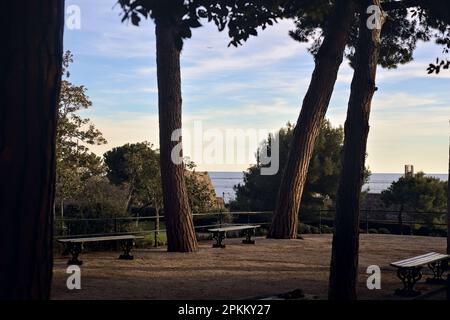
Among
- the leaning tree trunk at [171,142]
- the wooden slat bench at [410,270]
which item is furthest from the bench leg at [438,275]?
the leaning tree trunk at [171,142]

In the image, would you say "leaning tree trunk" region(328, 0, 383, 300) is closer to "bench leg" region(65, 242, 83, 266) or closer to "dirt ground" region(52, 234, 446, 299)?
"dirt ground" region(52, 234, 446, 299)

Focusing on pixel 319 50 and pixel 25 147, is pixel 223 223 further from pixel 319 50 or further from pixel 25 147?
pixel 25 147

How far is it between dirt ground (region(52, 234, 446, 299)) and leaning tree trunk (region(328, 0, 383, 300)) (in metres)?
0.96

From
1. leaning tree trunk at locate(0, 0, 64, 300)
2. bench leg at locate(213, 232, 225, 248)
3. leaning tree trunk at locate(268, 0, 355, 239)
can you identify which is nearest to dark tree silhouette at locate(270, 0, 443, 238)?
leaning tree trunk at locate(268, 0, 355, 239)

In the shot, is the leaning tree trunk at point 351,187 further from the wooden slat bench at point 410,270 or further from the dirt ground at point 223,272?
the wooden slat bench at point 410,270

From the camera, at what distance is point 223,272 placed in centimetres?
1267

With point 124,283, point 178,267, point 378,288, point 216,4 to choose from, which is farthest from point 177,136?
point 216,4

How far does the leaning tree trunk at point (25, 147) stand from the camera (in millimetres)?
3758

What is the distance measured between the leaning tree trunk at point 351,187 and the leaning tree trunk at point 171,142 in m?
7.61

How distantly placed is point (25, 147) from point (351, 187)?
Result: 229 inches

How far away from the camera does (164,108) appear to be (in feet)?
52.4

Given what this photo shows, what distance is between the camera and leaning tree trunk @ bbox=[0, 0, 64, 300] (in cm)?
376
